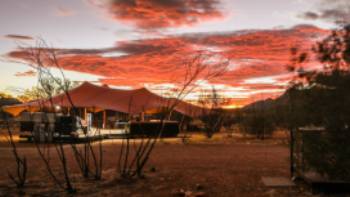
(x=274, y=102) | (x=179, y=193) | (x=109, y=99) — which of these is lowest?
(x=179, y=193)

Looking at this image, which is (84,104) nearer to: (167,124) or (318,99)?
(167,124)

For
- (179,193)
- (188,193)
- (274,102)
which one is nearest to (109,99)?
(274,102)

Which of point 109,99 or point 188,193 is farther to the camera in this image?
point 109,99

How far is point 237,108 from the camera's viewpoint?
34.2 metres

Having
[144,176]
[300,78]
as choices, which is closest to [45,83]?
[144,176]

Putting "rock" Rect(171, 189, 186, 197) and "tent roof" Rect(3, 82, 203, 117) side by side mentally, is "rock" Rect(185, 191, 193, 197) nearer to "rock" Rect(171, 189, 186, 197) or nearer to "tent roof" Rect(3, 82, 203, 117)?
"rock" Rect(171, 189, 186, 197)

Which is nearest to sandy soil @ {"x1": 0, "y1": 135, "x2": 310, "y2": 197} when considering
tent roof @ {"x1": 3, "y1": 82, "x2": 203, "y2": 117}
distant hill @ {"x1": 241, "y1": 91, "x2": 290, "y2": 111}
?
distant hill @ {"x1": 241, "y1": 91, "x2": 290, "y2": 111}

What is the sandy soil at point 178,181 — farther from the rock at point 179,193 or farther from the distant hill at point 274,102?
the distant hill at point 274,102

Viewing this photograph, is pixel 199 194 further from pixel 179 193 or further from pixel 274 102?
pixel 274 102

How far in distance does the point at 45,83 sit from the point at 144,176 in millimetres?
2680

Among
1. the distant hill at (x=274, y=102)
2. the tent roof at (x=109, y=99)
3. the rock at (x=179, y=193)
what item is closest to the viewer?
the rock at (x=179, y=193)

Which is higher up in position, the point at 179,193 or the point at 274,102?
the point at 274,102

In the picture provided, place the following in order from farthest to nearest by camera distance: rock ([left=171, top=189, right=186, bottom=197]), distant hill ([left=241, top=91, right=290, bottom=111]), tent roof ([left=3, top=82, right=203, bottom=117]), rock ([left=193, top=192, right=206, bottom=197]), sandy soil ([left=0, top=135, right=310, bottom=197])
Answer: tent roof ([left=3, top=82, right=203, bottom=117]) → distant hill ([left=241, top=91, right=290, bottom=111]) → sandy soil ([left=0, top=135, right=310, bottom=197]) → rock ([left=171, top=189, right=186, bottom=197]) → rock ([left=193, top=192, right=206, bottom=197])

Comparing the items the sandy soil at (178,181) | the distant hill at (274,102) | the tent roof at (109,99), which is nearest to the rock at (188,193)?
the sandy soil at (178,181)
